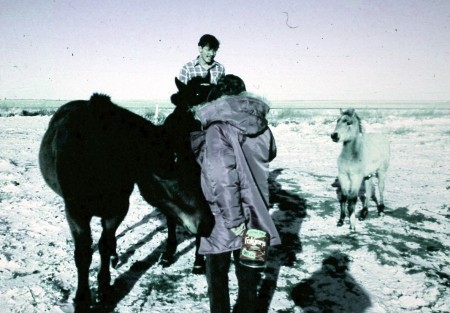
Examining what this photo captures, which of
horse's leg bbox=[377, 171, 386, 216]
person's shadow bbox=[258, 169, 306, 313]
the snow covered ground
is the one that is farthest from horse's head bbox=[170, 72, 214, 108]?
horse's leg bbox=[377, 171, 386, 216]

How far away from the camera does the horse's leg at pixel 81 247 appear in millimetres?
2861

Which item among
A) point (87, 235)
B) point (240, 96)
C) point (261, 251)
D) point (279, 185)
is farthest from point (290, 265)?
point (279, 185)

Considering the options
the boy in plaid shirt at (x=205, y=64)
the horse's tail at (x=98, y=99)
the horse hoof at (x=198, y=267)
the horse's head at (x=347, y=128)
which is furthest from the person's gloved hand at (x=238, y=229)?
the horse's head at (x=347, y=128)

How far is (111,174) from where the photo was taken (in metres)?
2.70

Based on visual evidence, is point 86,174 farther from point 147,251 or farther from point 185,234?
point 185,234

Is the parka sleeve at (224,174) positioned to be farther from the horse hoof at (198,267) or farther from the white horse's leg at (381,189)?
the white horse's leg at (381,189)

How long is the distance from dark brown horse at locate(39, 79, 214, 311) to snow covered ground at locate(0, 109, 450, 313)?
0.58 m

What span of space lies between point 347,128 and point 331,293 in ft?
11.1

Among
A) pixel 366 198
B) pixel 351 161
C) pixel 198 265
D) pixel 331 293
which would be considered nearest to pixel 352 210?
pixel 351 161

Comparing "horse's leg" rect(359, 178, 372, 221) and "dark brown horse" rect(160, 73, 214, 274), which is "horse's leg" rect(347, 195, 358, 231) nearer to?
"horse's leg" rect(359, 178, 372, 221)

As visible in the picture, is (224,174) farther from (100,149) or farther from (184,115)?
(184,115)

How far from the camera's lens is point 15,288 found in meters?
3.15

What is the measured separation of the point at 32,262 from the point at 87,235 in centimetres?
137

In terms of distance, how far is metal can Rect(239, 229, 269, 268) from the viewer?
6.70 ft
